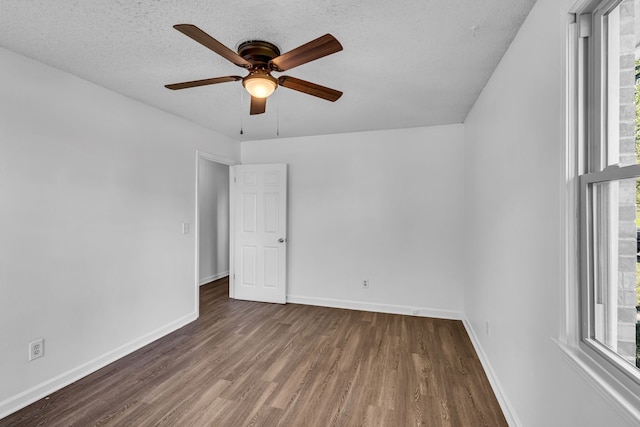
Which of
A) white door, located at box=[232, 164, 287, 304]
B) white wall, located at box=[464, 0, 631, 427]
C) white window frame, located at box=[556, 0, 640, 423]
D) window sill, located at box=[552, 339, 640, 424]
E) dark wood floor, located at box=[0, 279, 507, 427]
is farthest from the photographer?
white door, located at box=[232, 164, 287, 304]

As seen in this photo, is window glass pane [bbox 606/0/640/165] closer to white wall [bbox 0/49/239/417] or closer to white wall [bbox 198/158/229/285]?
white wall [bbox 0/49/239/417]

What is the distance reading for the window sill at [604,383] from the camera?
840 millimetres

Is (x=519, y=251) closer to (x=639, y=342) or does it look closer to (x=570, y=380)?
(x=570, y=380)

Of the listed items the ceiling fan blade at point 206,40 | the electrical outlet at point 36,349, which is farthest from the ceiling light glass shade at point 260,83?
the electrical outlet at point 36,349

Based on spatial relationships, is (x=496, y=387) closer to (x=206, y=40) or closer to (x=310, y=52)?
(x=310, y=52)

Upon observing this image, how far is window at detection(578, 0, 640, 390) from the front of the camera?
37.5 inches

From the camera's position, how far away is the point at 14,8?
→ 1581mm

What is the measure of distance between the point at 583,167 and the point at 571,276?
1.45ft

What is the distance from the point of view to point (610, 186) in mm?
1049

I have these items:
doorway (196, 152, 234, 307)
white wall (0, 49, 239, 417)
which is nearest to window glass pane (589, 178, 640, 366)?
white wall (0, 49, 239, 417)

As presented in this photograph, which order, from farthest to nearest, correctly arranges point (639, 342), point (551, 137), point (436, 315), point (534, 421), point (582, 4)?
1. point (436, 315)
2. point (534, 421)
3. point (551, 137)
4. point (582, 4)
5. point (639, 342)

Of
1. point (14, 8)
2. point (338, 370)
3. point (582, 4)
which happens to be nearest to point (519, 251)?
point (582, 4)

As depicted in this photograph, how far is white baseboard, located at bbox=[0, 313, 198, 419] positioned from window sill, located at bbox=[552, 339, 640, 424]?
326 centimetres

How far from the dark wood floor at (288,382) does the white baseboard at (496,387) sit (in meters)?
0.05
